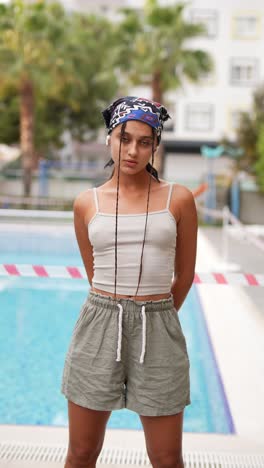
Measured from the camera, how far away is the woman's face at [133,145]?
2154 mm

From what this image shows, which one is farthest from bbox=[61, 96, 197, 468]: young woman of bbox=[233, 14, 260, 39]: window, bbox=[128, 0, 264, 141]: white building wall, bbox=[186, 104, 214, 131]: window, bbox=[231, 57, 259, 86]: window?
bbox=[233, 14, 260, 39]: window

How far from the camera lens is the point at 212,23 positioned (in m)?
35.0

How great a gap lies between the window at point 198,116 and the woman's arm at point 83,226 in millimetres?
33923

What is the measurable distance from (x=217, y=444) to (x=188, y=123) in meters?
33.2

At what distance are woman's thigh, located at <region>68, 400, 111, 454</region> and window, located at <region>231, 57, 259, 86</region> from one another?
35396 mm

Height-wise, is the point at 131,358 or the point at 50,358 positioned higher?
the point at 131,358

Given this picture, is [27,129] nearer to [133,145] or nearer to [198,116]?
[198,116]

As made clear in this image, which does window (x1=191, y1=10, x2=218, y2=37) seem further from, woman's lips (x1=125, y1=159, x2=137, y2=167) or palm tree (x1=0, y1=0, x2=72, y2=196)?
woman's lips (x1=125, y1=159, x2=137, y2=167)

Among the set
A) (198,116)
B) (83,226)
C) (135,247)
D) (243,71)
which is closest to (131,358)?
(135,247)

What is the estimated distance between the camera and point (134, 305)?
2.20 metres

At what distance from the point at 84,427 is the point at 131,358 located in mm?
351

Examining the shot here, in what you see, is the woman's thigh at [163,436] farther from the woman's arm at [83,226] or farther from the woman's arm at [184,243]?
the woman's arm at [83,226]

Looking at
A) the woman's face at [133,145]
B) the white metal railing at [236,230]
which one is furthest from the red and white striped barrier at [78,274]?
the woman's face at [133,145]

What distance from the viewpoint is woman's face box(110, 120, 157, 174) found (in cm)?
215
